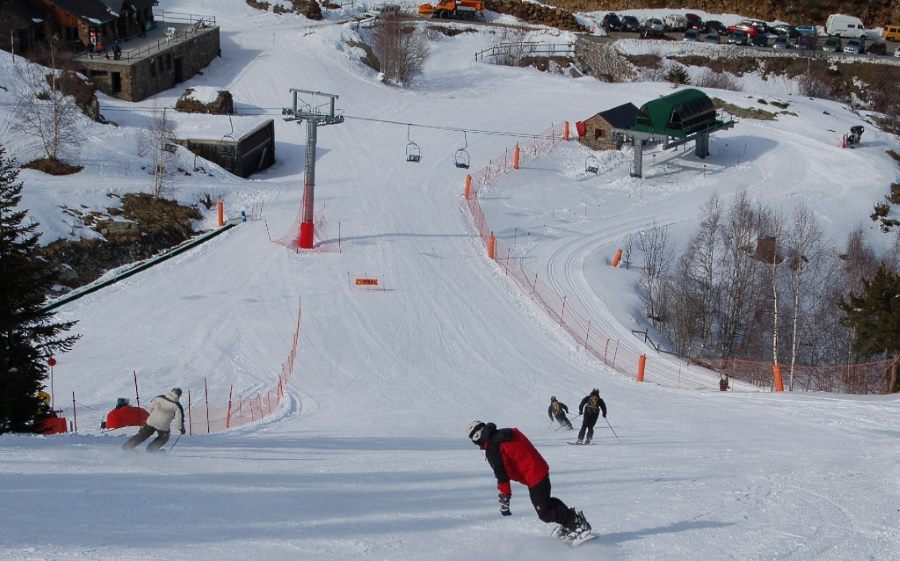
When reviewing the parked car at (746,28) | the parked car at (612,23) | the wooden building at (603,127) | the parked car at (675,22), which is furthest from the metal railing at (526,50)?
the wooden building at (603,127)

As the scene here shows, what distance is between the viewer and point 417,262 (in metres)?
33.1

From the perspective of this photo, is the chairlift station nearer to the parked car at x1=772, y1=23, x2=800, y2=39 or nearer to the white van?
A: the parked car at x1=772, y1=23, x2=800, y2=39

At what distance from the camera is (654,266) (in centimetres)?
3719

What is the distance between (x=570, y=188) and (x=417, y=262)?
12.7 m

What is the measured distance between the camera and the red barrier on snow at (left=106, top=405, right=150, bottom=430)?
61.4 feet

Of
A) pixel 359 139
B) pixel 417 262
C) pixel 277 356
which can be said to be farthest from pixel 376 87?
pixel 277 356

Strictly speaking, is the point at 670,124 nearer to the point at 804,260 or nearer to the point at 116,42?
the point at 804,260

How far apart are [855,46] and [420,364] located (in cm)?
5569

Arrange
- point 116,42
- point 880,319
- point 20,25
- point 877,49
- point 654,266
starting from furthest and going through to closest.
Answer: point 877,49 → point 116,42 → point 20,25 → point 654,266 → point 880,319

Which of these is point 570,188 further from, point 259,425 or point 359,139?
point 259,425

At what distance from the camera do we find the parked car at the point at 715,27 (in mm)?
72731

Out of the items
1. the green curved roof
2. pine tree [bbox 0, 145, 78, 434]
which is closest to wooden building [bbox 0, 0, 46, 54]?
the green curved roof

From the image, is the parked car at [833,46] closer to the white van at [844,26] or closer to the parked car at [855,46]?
the parked car at [855,46]

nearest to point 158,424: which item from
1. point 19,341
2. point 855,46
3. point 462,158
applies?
point 19,341
